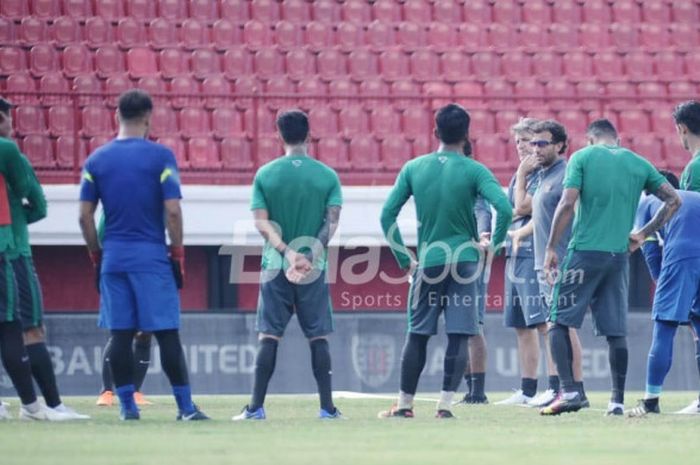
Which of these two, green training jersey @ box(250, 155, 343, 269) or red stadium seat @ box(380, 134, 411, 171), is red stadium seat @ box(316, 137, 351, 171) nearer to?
red stadium seat @ box(380, 134, 411, 171)

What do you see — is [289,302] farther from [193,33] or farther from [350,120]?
[193,33]

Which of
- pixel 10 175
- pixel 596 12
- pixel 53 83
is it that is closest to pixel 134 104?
pixel 10 175

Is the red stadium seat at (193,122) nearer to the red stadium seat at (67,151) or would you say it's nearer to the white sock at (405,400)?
the red stadium seat at (67,151)

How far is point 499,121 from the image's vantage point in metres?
18.6

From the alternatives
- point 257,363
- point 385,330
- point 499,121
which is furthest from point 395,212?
point 499,121

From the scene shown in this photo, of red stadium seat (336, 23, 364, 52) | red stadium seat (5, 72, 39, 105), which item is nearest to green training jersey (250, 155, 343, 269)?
red stadium seat (5, 72, 39, 105)

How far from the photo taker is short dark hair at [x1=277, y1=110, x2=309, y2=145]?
9648mm

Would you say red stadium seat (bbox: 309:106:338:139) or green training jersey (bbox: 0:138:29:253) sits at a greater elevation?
red stadium seat (bbox: 309:106:338:139)

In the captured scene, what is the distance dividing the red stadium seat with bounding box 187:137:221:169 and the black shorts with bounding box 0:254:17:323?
28.1ft

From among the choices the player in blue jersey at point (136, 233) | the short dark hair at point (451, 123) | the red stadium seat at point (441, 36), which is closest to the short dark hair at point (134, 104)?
the player in blue jersey at point (136, 233)

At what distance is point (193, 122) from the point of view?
17875 millimetres

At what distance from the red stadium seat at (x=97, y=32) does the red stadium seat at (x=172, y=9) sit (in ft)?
2.70

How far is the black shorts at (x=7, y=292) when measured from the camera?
9008 mm

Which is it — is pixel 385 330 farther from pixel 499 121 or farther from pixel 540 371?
pixel 499 121
